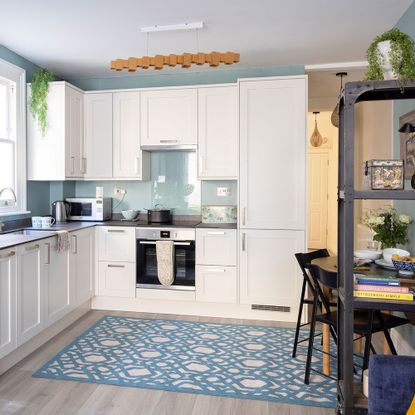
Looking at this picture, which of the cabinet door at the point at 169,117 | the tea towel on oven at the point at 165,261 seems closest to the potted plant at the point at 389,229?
the tea towel on oven at the point at 165,261

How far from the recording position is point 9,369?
2.81 m

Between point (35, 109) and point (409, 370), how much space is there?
3972mm

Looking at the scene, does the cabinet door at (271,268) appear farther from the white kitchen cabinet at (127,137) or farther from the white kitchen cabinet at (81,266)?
the white kitchen cabinet at (81,266)

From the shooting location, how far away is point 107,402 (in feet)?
7.84

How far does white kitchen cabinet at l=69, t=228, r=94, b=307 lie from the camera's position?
12.2 ft

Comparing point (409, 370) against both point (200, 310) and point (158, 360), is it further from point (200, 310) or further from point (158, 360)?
point (200, 310)

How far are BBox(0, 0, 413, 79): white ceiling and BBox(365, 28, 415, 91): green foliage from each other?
120 centimetres

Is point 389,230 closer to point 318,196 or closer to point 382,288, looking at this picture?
point 382,288

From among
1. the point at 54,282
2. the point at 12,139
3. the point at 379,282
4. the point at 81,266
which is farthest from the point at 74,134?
the point at 379,282

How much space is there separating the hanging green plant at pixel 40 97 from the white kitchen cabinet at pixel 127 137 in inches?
27.7

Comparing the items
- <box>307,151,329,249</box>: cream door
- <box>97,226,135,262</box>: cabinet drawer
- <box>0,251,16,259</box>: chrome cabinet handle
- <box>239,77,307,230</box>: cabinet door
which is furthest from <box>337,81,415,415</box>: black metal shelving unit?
<box>307,151,329,249</box>: cream door

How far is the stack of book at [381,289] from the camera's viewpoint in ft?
5.80

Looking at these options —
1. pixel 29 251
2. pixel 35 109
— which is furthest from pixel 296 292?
pixel 35 109

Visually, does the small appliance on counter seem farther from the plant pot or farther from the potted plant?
the plant pot
